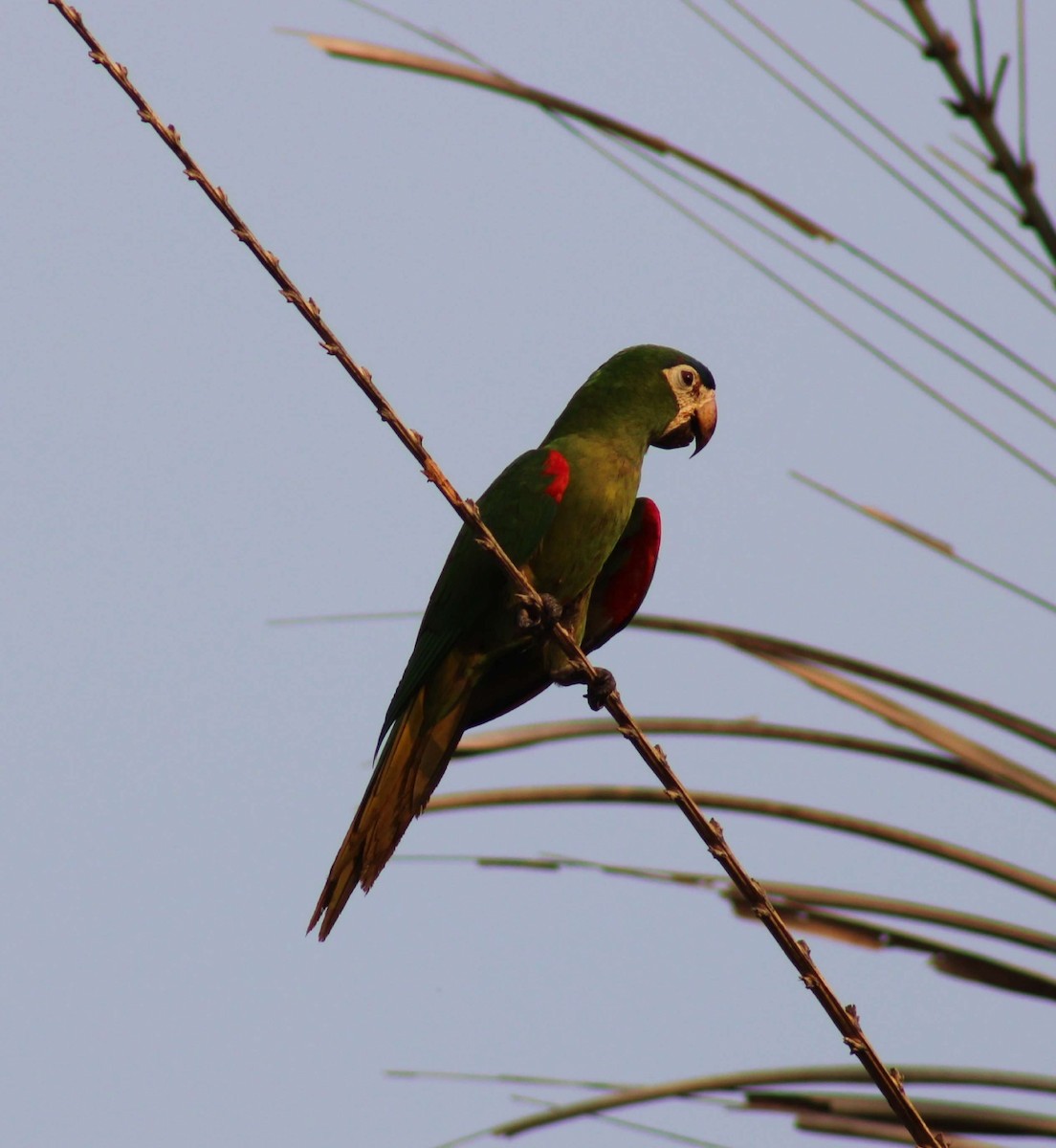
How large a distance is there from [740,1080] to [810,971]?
9.4 inches

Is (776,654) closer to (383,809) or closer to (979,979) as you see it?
(979,979)

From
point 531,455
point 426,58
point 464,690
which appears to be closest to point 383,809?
point 464,690

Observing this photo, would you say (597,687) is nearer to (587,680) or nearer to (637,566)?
(587,680)

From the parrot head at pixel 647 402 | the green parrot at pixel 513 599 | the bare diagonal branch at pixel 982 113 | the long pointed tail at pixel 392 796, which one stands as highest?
the parrot head at pixel 647 402

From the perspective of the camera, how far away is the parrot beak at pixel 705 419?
4.36 metres

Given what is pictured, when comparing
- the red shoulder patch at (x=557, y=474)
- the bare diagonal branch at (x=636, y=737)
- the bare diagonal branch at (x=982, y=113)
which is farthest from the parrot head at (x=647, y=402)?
the bare diagonal branch at (x=982, y=113)

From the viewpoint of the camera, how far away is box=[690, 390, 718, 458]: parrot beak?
14.3 feet

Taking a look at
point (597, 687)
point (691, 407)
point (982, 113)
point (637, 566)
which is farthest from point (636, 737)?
point (691, 407)

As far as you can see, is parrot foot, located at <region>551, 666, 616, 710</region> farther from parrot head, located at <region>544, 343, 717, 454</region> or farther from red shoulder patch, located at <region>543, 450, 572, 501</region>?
parrot head, located at <region>544, 343, 717, 454</region>

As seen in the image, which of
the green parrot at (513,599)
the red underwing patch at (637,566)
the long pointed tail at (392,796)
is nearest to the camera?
the long pointed tail at (392,796)

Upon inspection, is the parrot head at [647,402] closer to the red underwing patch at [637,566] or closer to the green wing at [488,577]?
the red underwing patch at [637,566]

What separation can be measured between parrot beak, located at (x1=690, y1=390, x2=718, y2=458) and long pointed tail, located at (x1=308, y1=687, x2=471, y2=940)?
1.28m

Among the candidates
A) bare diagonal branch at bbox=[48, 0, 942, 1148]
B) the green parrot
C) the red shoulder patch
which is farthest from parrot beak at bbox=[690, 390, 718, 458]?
bare diagonal branch at bbox=[48, 0, 942, 1148]

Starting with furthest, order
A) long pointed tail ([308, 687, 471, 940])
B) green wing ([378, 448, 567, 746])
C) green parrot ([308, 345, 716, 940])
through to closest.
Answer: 1. green wing ([378, 448, 567, 746])
2. green parrot ([308, 345, 716, 940])
3. long pointed tail ([308, 687, 471, 940])
